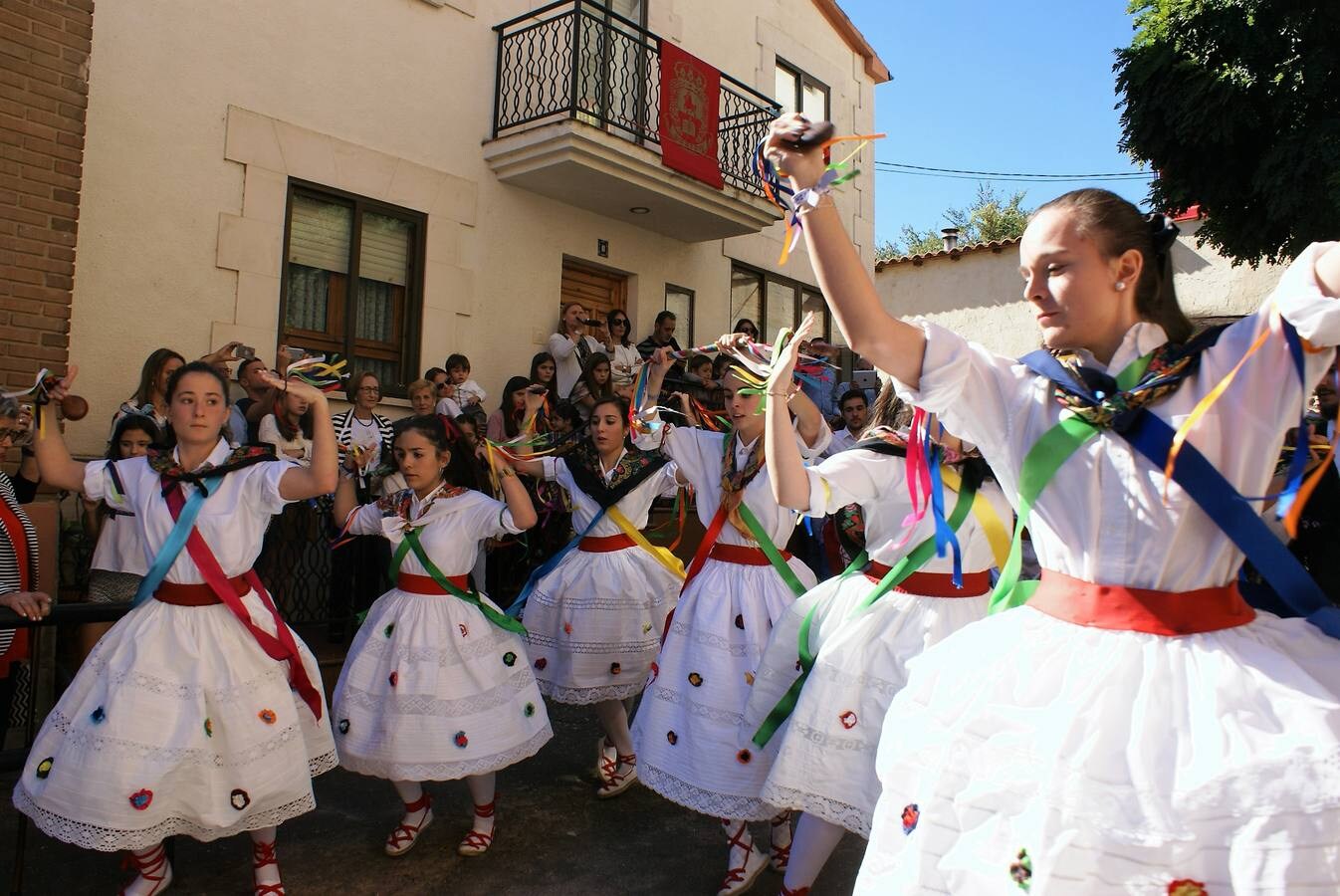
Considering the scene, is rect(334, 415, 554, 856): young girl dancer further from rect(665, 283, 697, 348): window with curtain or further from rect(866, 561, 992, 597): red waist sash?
rect(665, 283, 697, 348): window with curtain

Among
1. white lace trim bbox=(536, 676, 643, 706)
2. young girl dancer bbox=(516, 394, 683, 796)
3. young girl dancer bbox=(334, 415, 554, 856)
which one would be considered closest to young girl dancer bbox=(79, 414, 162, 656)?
young girl dancer bbox=(334, 415, 554, 856)

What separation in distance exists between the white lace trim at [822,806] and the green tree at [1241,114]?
6.58 m

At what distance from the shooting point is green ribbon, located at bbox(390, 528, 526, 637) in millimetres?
4117

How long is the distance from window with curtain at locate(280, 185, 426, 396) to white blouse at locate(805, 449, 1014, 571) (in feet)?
21.3

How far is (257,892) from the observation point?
3314mm

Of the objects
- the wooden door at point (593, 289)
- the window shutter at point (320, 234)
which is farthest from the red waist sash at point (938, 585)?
the wooden door at point (593, 289)

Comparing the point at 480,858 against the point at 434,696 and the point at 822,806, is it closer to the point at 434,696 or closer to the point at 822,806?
the point at 434,696

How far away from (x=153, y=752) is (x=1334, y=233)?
8470 mm

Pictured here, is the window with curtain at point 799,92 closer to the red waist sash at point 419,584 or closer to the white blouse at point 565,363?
the white blouse at point 565,363

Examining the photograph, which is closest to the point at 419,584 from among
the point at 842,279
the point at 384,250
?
the point at 842,279

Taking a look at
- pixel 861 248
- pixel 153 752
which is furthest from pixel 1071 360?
pixel 861 248

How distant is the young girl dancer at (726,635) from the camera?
11.5 ft

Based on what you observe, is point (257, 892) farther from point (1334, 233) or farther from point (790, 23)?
point (790, 23)

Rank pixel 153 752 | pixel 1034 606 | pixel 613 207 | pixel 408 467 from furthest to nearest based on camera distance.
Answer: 1. pixel 613 207
2. pixel 408 467
3. pixel 153 752
4. pixel 1034 606
